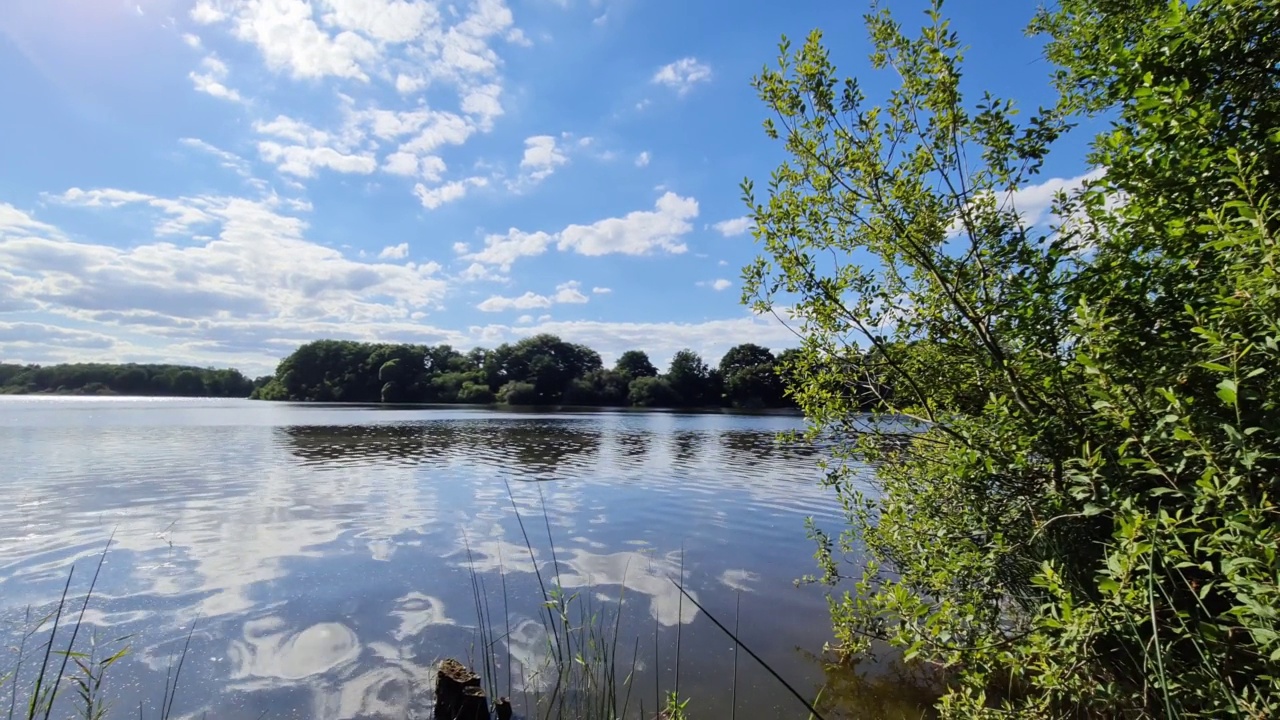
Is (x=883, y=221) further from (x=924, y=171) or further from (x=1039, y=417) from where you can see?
(x=1039, y=417)

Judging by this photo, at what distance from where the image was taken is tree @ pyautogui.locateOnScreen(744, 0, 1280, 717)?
110 inches

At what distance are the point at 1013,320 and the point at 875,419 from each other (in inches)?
Result: 78.3

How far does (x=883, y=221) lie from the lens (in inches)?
207

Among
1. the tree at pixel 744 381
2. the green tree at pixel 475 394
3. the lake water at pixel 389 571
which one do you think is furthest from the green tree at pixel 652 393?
the lake water at pixel 389 571

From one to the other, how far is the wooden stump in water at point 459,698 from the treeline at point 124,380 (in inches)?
6381

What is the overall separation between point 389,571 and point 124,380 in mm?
164370

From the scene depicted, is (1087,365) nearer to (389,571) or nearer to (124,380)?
(389,571)

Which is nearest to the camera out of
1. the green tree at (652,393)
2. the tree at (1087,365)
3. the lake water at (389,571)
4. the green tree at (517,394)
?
the tree at (1087,365)

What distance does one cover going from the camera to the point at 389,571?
11102mm

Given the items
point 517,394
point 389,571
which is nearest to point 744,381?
point 517,394

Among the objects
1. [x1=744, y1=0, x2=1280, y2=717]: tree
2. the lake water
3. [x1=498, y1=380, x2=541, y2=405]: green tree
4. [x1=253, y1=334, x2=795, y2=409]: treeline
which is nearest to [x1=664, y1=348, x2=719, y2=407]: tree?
[x1=253, y1=334, x2=795, y2=409]: treeline

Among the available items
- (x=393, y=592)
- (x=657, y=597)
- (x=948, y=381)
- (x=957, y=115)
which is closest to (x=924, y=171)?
(x=957, y=115)

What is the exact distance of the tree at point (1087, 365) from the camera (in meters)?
2.80

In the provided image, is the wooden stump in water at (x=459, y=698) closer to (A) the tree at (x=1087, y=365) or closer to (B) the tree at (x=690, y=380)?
(A) the tree at (x=1087, y=365)
